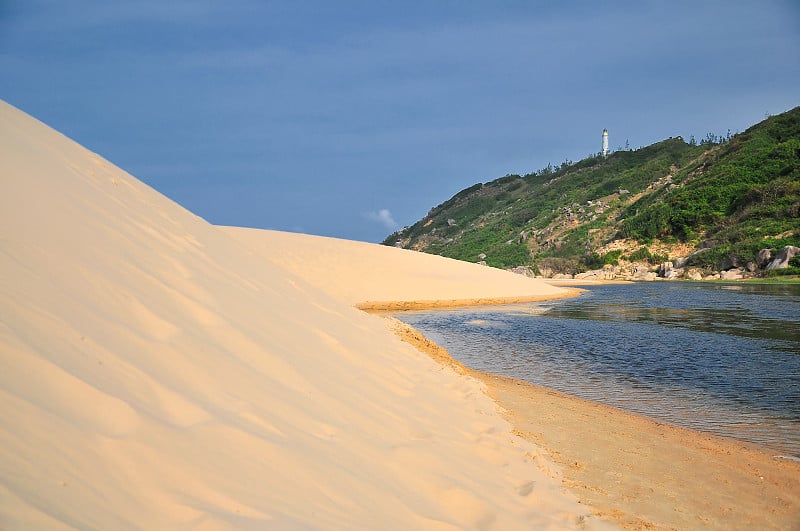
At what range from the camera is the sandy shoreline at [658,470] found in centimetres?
424

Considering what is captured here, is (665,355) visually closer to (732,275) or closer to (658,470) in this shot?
(658,470)

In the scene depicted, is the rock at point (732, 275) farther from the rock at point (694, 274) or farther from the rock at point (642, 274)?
the rock at point (642, 274)

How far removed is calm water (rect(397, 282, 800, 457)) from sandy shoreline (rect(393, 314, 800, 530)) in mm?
749

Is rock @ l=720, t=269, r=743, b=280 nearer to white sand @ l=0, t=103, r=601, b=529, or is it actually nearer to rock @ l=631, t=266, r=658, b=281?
rock @ l=631, t=266, r=658, b=281

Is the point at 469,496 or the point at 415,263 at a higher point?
the point at 415,263

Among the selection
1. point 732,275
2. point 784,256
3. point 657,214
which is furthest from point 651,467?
point 657,214

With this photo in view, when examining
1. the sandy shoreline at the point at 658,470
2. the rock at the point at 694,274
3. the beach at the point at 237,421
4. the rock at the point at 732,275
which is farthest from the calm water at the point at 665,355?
the rock at the point at 694,274

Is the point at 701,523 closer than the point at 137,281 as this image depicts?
Yes

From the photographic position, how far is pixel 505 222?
315ft

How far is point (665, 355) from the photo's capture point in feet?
40.2

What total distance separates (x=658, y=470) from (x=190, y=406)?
4.37m

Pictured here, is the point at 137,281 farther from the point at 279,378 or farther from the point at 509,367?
the point at 509,367

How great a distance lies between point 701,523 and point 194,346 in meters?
3.98

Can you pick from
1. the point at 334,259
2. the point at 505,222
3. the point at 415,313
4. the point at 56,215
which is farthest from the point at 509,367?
the point at 505,222
